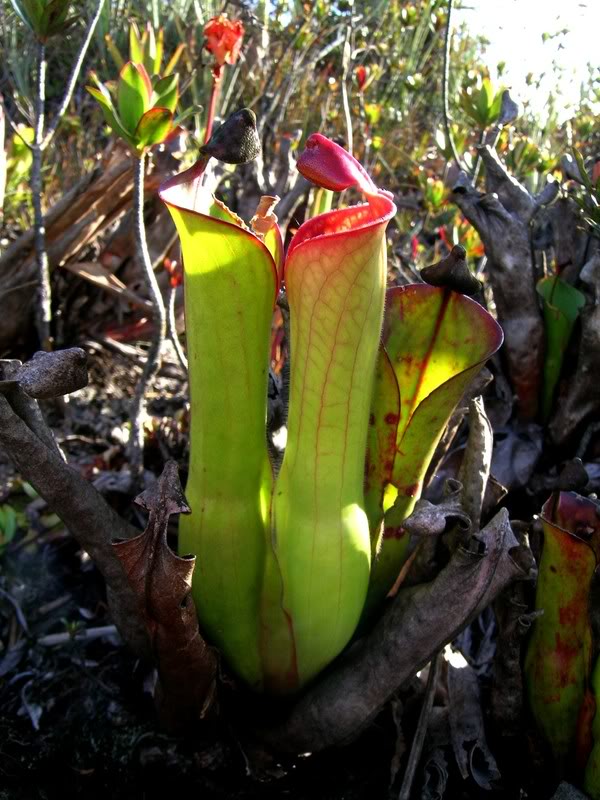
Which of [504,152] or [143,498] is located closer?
[143,498]

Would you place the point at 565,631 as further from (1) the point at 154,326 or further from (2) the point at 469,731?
(1) the point at 154,326

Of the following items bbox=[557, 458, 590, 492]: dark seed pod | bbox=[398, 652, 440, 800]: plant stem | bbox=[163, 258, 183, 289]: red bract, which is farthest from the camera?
bbox=[163, 258, 183, 289]: red bract

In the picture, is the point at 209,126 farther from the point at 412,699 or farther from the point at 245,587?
the point at 412,699

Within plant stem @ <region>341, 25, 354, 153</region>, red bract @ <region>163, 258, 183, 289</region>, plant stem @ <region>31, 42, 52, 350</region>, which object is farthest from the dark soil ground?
plant stem @ <region>341, 25, 354, 153</region>

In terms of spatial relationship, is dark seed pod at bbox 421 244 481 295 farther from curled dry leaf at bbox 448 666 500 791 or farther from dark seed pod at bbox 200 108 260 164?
curled dry leaf at bbox 448 666 500 791

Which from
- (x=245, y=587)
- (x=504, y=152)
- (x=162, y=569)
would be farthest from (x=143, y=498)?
(x=504, y=152)

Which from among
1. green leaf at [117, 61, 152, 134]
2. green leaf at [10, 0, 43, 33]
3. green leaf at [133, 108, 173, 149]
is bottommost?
green leaf at [133, 108, 173, 149]
